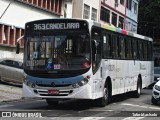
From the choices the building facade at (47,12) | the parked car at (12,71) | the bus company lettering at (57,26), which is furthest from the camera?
the building facade at (47,12)

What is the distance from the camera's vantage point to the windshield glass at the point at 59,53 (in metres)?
16.2

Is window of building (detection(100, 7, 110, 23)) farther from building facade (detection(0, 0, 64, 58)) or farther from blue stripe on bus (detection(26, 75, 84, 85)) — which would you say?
blue stripe on bus (detection(26, 75, 84, 85))

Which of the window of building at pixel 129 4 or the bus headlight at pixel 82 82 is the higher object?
the window of building at pixel 129 4

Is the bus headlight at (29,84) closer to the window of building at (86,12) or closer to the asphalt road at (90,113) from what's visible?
the asphalt road at (90,113)

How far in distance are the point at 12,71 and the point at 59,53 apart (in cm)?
1149

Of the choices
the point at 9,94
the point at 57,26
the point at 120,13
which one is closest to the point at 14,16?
the point at 9,94

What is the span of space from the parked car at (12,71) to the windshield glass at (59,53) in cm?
1064

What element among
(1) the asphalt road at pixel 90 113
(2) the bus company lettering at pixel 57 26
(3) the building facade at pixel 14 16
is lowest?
(1) the asphalt road at pixel 90 113

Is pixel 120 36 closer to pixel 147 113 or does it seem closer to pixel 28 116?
pixel 147 113

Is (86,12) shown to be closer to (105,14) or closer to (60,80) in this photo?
(105,14)

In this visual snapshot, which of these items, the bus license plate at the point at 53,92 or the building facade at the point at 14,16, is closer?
the bus license plate at the point at 53,92

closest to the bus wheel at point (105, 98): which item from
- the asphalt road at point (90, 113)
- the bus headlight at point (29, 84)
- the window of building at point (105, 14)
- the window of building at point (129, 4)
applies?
the asphalt road at point (90, 113)

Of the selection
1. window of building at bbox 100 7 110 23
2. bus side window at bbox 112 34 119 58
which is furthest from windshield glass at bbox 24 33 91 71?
window of building at bbox 100 7 110 23

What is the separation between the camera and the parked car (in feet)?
89.9
